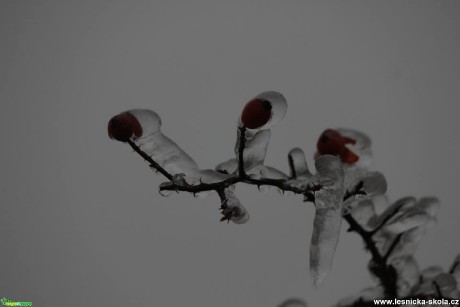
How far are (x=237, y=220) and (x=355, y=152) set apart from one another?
42.5 inches

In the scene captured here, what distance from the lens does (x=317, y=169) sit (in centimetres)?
230

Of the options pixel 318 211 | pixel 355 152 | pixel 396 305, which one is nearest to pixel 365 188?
pixel 355 152

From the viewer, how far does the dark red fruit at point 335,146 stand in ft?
8.61

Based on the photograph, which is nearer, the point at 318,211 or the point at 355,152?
the point at 318,211

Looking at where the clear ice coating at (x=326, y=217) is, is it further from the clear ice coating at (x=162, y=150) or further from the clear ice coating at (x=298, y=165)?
the clear ice coating at (x=162, y=150)

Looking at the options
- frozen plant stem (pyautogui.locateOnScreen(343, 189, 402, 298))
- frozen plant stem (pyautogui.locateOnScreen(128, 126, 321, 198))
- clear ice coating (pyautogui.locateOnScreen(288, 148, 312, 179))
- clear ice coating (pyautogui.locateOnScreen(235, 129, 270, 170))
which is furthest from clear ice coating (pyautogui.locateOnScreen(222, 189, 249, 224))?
frozen plant stem (pyautogui.locateOnScreen(343, 189, 402, 298))

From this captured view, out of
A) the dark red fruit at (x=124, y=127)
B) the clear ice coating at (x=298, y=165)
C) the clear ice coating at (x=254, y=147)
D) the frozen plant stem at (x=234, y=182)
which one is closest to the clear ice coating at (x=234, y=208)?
the frozen plant stem at (x=234, y=182)

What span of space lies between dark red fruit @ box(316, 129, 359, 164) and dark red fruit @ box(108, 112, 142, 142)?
4.10 feet

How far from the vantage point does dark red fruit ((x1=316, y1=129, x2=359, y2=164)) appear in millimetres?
2625

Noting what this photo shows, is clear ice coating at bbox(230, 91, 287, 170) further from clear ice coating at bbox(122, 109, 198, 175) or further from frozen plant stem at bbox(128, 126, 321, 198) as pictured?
clear ice coating at bbox(122, 109, 198, 175)

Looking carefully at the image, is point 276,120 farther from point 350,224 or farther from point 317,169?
point 350,224

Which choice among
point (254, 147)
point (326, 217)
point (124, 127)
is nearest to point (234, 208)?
point (254, 147)

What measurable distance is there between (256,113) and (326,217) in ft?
2.43

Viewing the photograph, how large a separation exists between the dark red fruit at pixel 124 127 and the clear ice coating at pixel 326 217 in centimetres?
115
